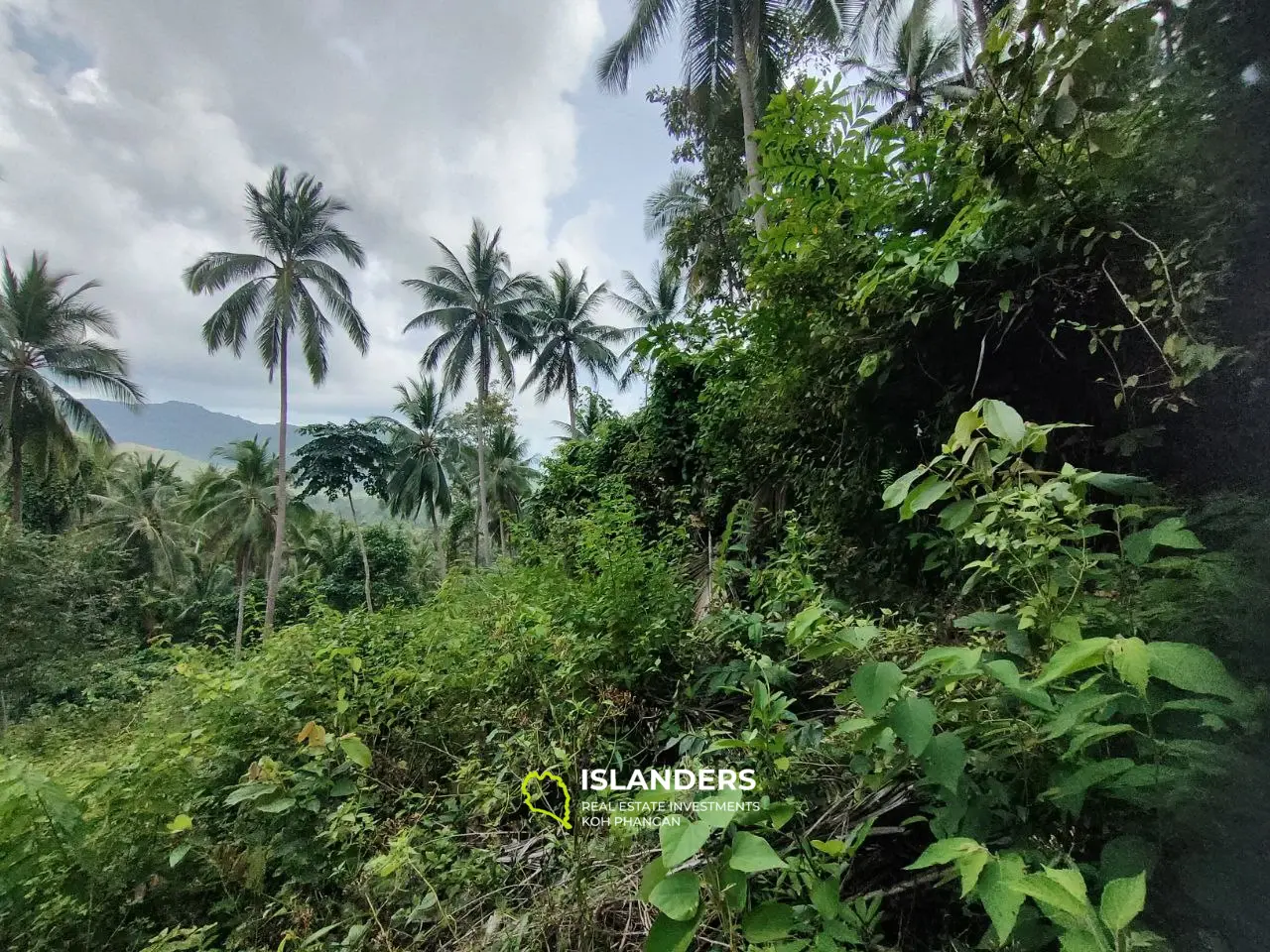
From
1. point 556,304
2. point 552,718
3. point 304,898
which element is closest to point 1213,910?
point 552,718

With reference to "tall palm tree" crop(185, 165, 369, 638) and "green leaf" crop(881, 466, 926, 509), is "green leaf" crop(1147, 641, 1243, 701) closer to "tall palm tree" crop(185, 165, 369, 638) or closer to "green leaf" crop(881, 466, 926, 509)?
"green leaf" crop(881, 466, 926, 509)

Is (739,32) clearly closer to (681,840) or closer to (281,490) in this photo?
(681,840)

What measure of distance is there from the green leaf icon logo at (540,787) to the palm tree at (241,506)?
18626 millimetres

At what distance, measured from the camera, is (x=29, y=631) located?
7.33 metres

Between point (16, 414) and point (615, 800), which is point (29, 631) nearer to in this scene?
point (16, 414)

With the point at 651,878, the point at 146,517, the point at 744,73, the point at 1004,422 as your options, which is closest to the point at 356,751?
Result: the point at 651,878

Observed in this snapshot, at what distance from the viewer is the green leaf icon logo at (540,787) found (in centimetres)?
148

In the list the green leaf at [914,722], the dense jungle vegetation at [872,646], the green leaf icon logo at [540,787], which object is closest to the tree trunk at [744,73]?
the dense jungle vegetation at [872,646]

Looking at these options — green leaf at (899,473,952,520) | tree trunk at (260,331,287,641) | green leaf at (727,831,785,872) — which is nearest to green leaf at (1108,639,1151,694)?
green leaf at (899,473,952,520)

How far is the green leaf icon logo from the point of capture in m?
1.48

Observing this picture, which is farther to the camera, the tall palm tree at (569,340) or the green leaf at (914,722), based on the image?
the tall palm tree at (569,340)

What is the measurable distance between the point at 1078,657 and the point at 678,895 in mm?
727

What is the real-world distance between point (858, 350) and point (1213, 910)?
152 cm

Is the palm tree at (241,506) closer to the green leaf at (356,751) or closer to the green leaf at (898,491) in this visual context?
A: the green leaf at (356,751)
